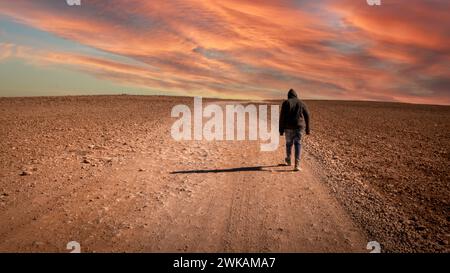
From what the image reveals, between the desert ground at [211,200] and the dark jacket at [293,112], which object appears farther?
the dark jacket at [293,112]

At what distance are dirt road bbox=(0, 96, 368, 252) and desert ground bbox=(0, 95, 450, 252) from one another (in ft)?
0.08

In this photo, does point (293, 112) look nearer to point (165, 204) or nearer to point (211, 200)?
point (211, 200)

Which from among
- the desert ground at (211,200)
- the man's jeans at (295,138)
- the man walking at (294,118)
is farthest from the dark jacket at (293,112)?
the desert ground at (211,200)

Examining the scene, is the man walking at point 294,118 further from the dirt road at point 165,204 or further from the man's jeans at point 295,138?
the dirt road at point 165,204

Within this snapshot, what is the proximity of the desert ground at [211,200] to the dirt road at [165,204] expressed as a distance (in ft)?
0.08

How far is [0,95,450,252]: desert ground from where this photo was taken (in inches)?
225

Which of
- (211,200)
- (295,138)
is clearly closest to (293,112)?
(295,138)

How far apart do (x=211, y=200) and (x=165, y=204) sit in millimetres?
1036

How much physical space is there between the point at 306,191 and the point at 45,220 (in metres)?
5.78

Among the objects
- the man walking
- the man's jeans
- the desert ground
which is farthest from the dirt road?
the man walking

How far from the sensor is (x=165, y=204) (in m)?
7.25

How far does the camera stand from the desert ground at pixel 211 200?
5711mm

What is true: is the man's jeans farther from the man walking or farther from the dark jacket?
the dark jacket

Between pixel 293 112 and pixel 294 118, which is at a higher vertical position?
pixel 293 112
